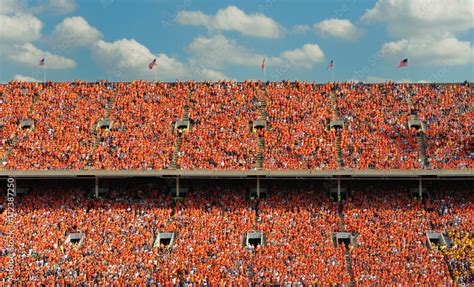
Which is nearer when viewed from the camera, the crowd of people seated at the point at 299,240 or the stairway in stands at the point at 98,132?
the crowd of people seated at the point at 299,240

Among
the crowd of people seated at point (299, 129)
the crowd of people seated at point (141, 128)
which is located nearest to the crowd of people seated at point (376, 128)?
the crowd of people seated at point (299, 129)

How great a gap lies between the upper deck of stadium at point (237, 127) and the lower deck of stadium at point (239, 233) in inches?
76.9

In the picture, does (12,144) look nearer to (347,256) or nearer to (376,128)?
(347,256)

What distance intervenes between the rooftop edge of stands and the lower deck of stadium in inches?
75.1

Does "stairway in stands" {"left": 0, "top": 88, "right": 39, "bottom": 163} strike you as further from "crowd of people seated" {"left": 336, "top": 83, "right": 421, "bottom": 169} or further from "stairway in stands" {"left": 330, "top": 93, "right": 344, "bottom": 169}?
"crowd of people seated" {"left": 336, "top": 83, "right": 421, "bottom": 169}

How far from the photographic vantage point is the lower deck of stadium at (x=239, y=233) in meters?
32.1

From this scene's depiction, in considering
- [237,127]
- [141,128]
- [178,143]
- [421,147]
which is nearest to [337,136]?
[421,147]

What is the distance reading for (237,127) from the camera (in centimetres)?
4356

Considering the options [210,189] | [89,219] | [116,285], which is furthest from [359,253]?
[89,219]

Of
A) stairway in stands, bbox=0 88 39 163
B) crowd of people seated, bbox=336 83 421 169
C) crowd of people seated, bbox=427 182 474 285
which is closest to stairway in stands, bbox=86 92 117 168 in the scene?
stairway in stands, bbox=0 88 39 163

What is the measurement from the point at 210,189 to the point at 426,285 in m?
16.6

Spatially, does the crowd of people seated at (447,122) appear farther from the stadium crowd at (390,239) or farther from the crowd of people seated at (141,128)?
the crowd of people seated at (141,128)

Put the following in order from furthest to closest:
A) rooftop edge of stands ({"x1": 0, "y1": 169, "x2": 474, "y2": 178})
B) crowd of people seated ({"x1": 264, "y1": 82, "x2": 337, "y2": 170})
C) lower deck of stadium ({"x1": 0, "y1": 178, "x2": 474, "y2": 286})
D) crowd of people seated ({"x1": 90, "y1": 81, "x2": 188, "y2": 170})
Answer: crowd of people seated ({"x1": 90, "y1": 81, "x2": 188, "y2": 170}) < crowd of people seated ({"x1": 264, "y1": 82, "x2": 337, "y2": 170}) < rooftop edge of stands ({"x1": 0, "y1": 169, "x2": 474, "y2": 178}) < lower deck of stadium ({"x1": 0, "y1": 178, "x2": 474, "y2": 286})

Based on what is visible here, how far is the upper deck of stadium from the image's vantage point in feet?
130
